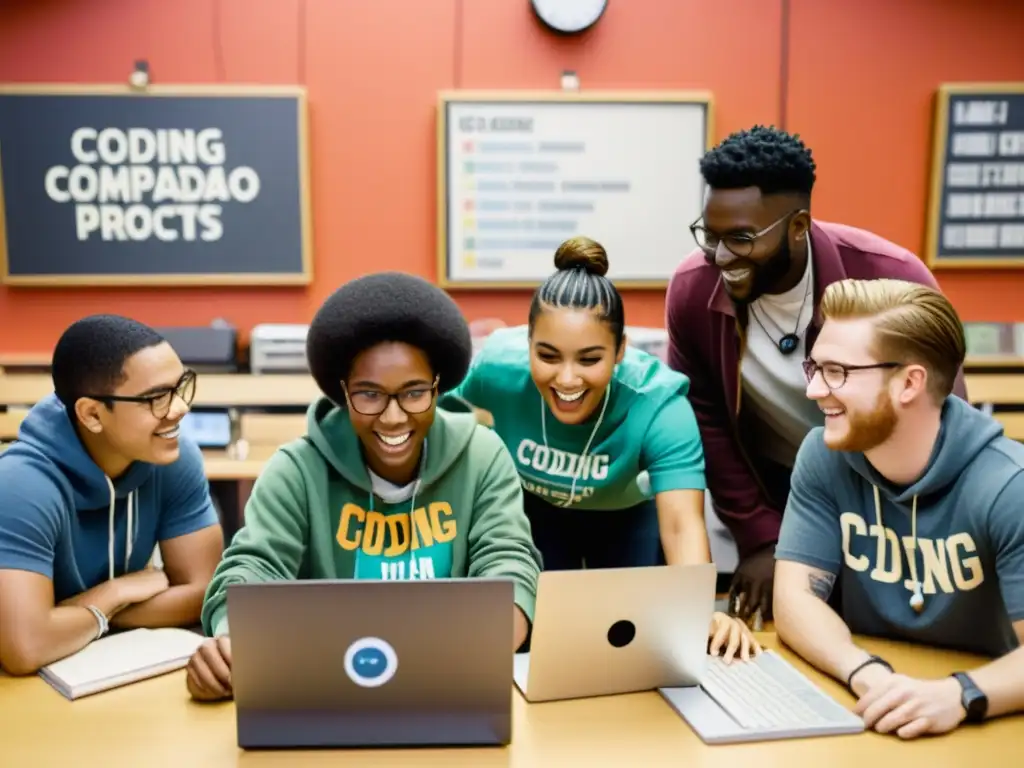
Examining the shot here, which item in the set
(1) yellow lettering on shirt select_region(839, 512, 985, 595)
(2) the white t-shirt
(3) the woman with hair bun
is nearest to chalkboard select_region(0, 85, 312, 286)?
(3) the woman with hair bun

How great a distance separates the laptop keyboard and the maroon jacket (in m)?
0.67

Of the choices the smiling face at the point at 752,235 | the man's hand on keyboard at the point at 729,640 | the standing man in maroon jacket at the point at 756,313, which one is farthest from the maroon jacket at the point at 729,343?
the man's hand on keyboard at the point at 729,640

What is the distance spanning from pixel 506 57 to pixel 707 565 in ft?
8.53

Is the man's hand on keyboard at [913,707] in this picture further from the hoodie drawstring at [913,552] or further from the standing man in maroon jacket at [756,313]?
the standing man in maroon jacket at [756,313]

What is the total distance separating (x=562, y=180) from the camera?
3.37m

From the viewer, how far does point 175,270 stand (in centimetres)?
333

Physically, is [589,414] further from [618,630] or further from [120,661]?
[120,661]

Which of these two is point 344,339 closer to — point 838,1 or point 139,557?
point 139,557

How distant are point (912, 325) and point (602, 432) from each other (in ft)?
2.23

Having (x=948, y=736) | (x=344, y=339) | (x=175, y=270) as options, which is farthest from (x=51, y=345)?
(x=948, y=736)

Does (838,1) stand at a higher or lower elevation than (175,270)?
higher

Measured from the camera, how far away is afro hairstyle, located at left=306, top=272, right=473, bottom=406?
53.8 inches

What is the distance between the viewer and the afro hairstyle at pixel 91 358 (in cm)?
151

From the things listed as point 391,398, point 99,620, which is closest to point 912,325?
point 391,398
